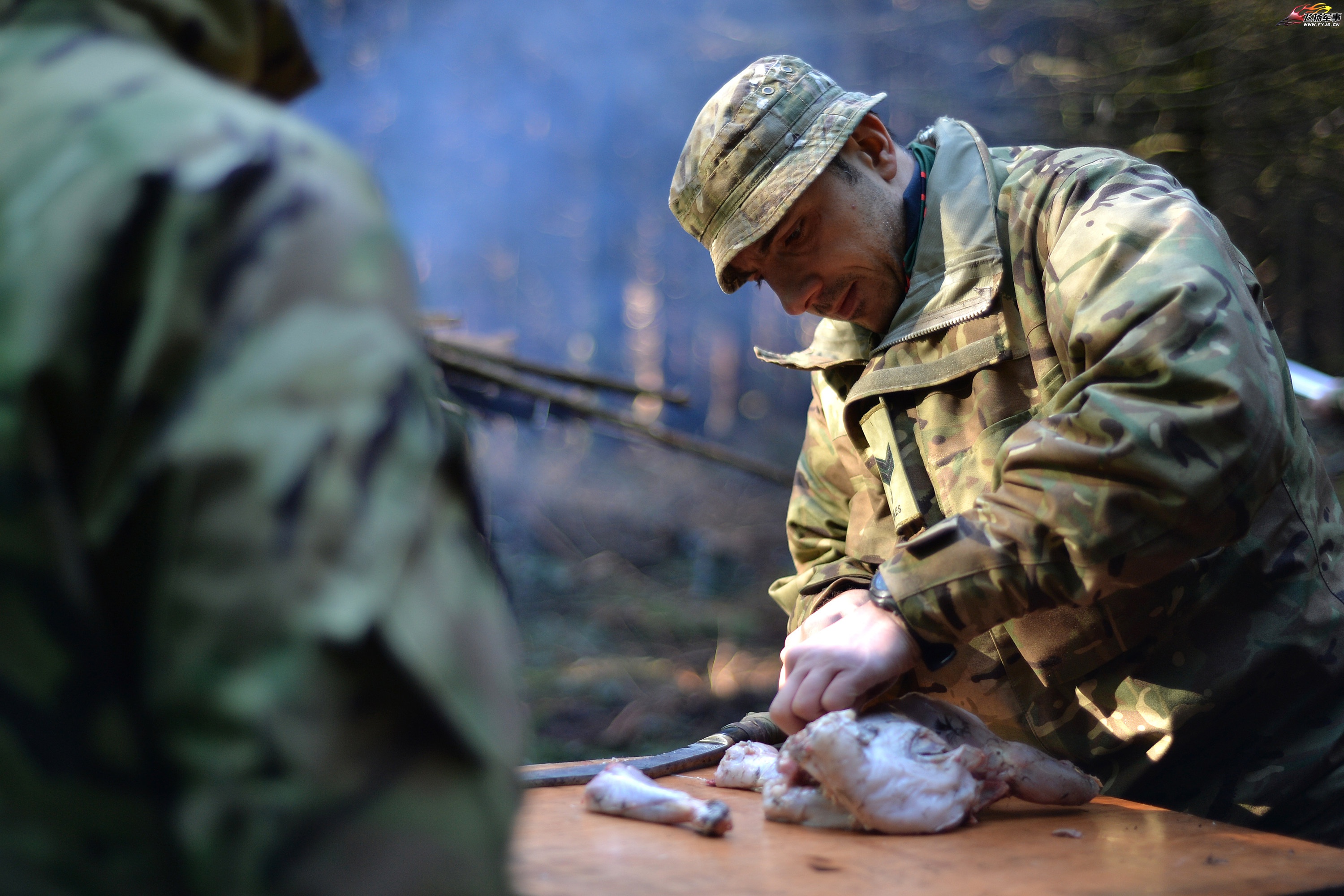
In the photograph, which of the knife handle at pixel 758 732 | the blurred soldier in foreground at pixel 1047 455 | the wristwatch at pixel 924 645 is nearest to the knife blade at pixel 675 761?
the knife handle at pixel 758 732

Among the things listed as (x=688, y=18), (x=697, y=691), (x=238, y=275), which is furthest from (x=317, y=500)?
(x=688, y=18)

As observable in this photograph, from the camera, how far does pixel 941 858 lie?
1.71 metres

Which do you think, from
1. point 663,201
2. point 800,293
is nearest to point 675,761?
point 800,293

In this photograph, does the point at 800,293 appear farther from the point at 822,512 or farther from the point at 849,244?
the point at 822,512

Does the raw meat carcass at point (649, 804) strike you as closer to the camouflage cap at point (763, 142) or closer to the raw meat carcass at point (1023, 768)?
the raw meat carcass at point (1023, 768)

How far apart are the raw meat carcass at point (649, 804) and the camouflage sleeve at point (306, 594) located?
1268 mm

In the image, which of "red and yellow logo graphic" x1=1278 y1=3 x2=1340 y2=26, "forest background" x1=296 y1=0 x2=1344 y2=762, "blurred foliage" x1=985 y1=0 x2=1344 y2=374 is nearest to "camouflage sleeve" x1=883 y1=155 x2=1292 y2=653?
"forest background" x1=296 y1=0 x2=1344 y2=762

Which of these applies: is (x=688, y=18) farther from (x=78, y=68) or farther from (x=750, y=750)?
(x=78, y=68)

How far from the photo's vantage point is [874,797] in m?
1.88

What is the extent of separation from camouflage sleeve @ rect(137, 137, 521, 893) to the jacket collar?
182cm

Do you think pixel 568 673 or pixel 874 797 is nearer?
pixel 874 797

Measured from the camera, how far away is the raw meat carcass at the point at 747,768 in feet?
7.37

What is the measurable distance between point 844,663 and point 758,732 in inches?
25.1

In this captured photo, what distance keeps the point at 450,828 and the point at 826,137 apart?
2.07 m
